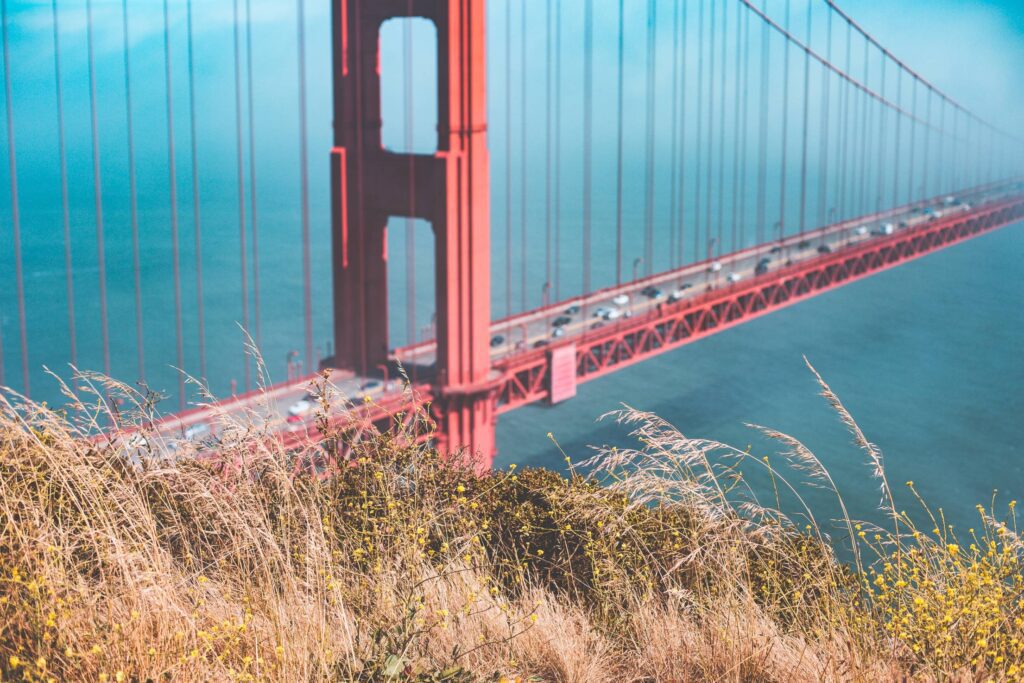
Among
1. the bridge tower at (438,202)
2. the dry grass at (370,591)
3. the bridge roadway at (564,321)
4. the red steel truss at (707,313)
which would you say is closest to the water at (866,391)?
the bridge roadway at (564,321)

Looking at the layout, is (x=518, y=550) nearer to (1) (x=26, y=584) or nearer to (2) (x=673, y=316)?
(1) (x=26, y=584)

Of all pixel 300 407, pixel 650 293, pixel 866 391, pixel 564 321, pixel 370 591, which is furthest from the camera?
pixel 866 391

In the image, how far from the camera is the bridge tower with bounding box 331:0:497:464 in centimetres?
1363

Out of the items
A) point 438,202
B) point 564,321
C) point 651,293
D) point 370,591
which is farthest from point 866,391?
point 370,591

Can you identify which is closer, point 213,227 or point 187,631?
point 187,631

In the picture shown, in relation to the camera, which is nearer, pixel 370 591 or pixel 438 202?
Result: pixel 370 591

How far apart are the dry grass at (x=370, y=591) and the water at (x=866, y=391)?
15.7m

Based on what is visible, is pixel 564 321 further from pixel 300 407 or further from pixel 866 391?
pixel 866 391

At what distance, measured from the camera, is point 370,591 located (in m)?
2.50

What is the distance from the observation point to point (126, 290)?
33.8 meters

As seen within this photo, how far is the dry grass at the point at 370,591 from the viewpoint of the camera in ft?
7.04

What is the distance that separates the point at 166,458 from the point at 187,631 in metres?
0.81

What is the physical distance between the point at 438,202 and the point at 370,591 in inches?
458

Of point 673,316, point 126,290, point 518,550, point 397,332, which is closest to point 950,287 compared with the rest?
point 397,332
